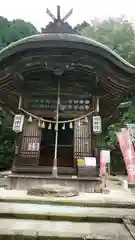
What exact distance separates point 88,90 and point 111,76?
1.18 meters

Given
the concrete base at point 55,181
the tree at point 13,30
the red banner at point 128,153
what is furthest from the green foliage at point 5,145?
the tree at point 13,30

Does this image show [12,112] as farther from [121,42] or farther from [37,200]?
[121,42]

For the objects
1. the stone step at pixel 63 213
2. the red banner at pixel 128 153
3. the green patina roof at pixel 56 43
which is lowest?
the stone step at pixel 63 213

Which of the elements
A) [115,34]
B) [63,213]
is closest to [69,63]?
[63,213]

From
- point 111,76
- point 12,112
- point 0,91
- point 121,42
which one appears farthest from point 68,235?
point 121,42

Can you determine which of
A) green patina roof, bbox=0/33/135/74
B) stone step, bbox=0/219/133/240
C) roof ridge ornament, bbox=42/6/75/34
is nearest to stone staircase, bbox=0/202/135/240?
stone step, bbox=0/219/133/240

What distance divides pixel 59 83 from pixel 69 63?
38.8 inches

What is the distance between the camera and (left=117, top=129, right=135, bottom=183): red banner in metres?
7.14

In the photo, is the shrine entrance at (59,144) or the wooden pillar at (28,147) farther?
the shrine entrance at (59,144)

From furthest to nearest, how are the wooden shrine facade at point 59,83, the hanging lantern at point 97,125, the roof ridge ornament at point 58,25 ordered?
1. the hanging lantern at point 97,125
2. the roof ridge ornament at point 58,25
3. the wooden shrine facade at point 59,83

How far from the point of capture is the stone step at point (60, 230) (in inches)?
130

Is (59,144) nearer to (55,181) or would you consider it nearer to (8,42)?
(55,181)

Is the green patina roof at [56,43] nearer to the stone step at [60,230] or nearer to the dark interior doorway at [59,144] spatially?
the stone step at [60,230]

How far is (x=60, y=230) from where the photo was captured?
142 inches
